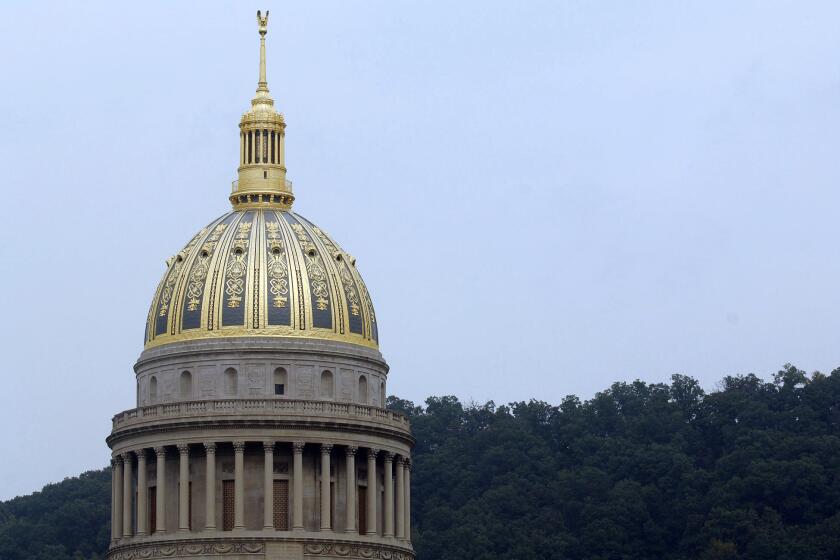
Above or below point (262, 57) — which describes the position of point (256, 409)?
below

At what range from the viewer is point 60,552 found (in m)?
195

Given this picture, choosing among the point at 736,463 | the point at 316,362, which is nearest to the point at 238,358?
the point at 316,362

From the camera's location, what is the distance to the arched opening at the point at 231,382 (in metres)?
141

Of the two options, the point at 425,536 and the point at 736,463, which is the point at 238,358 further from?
the point at 736,463

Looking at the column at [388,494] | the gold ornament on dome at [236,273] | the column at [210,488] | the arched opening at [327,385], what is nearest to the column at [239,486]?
the column at [210,488]

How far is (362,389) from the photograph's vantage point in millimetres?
144250

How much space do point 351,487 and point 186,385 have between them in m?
10.6

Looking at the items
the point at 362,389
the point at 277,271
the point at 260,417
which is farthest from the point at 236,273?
the point at 362,389

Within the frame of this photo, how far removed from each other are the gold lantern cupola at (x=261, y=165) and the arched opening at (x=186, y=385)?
11.4m

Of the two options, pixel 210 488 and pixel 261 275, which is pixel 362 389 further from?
pixel 210 488

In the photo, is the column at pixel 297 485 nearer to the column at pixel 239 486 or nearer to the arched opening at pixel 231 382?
the column at pixel 239 486

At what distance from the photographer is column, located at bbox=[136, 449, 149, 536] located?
5556 inches

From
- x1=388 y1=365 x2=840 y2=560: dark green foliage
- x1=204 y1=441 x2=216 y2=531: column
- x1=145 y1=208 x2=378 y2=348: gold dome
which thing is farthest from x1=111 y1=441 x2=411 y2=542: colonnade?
x1=388 y1=365 x2=840 y2=560: dark green foliage

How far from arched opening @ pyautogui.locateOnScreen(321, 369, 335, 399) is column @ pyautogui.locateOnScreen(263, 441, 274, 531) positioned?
4.87 meters
